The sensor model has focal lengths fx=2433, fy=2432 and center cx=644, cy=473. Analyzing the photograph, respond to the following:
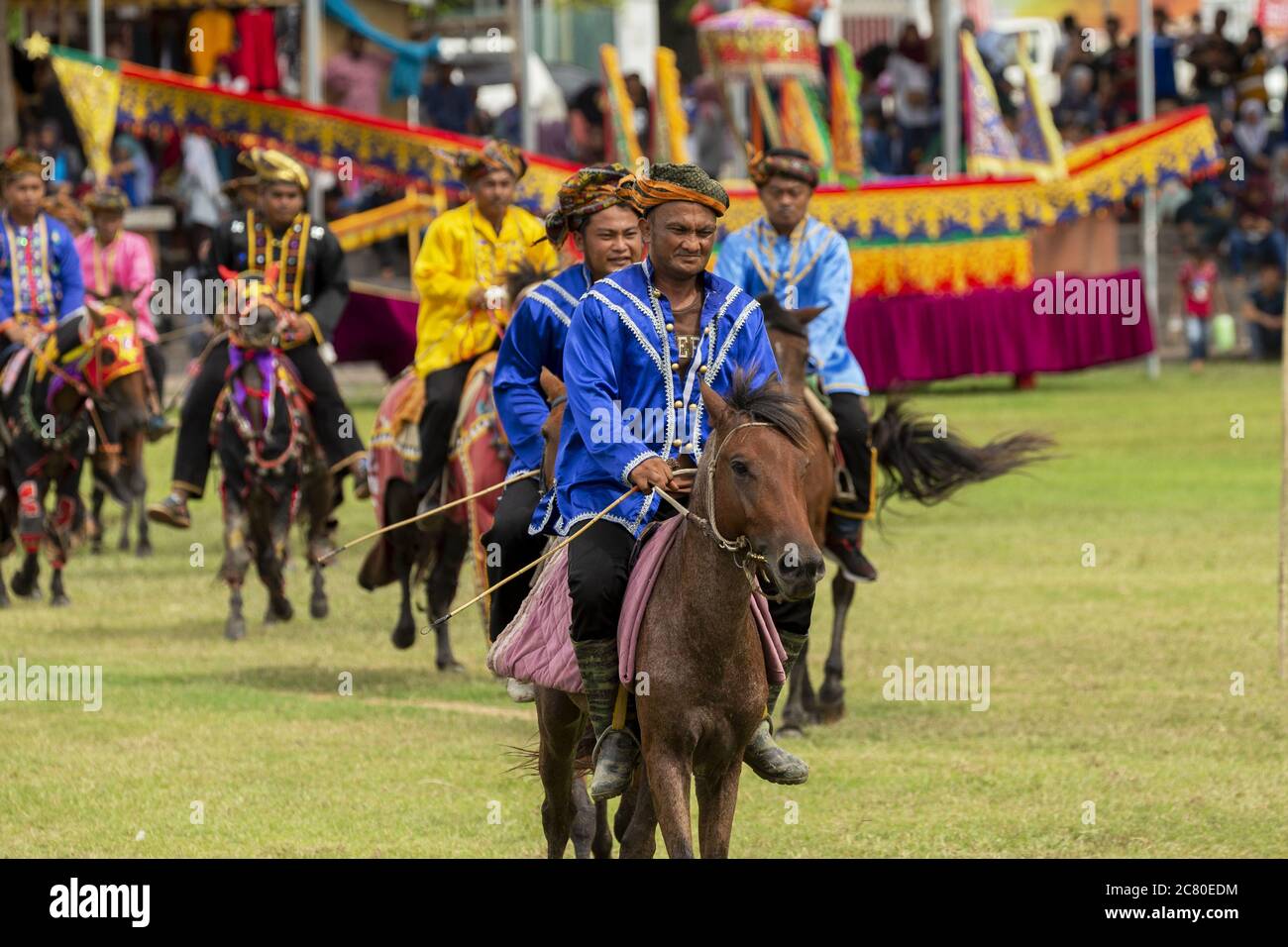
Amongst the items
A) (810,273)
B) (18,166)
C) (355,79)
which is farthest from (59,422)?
(355,79)

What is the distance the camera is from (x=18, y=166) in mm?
15633

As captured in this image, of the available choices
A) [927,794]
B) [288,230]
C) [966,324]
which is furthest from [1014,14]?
[927,794]

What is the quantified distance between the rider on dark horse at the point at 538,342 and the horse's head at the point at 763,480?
1667 millimetres

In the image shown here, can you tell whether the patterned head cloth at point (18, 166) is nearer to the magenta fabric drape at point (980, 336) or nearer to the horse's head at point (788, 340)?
the horse's head at point (788, 340)

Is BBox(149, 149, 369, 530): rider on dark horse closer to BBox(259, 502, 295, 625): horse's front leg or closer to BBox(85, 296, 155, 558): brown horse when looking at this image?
BBox(259, 502, 295, 625): horse's front leg

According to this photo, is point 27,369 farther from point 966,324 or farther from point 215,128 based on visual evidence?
point 966,324

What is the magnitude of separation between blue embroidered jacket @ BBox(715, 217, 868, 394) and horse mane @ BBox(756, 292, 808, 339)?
1.38 metres

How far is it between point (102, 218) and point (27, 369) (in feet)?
10.6

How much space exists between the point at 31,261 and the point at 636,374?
952 cm

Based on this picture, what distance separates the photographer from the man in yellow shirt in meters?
11.6

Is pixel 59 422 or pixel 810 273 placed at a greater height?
pixel 810 273

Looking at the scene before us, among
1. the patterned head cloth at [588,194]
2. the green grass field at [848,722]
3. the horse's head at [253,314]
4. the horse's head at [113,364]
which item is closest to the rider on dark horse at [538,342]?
the patterned head cloth at [588,194]

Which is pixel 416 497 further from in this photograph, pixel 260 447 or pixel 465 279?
pixel 260 447

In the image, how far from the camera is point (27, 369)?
15.2 m
